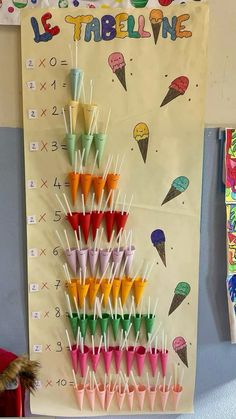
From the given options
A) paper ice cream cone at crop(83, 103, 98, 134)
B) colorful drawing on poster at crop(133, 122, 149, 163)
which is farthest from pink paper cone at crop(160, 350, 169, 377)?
paper ice cream cone at crop(83, 103, 98, 134)

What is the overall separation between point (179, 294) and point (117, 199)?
0.39 m

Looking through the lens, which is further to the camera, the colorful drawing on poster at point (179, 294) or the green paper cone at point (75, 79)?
the colorful drawing on poster at point (179, 294)

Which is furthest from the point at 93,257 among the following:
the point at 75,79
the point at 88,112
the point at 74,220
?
the point at 75,79

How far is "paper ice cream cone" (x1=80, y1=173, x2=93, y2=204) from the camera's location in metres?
1.54

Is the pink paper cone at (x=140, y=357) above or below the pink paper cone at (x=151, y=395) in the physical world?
above

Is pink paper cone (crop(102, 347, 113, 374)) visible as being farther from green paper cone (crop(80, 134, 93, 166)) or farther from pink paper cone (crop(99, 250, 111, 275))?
green paper cone (crop(80, 134, 93, 166))

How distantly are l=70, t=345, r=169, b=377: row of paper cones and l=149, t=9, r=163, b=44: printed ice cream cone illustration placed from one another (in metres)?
1.04

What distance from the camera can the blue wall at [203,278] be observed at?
5.22ft

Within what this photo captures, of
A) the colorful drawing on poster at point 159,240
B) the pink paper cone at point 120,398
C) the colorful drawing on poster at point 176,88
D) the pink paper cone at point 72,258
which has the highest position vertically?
the colorful drawing on poster at point 176,88

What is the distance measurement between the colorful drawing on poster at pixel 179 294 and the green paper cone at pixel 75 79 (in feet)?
2.35

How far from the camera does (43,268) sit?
1618 mm

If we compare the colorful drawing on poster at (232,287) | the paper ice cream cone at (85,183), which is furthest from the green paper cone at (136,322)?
the paper ice cream cone at (85,183)

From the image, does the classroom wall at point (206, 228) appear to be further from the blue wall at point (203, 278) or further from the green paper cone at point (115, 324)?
the green paper cone at point (115, 324)

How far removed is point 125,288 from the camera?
160 cm
